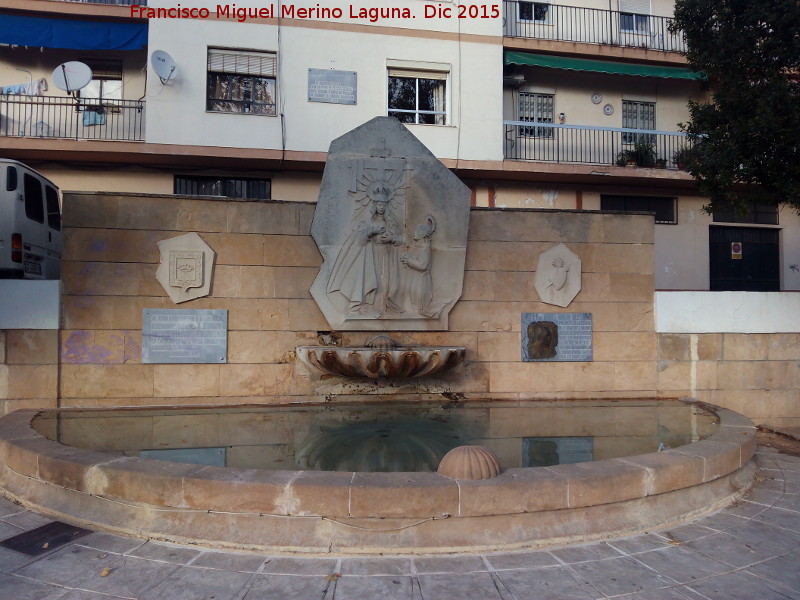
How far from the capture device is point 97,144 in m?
11.7

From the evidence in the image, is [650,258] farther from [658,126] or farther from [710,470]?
[658,126]

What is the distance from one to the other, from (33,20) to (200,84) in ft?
12.6

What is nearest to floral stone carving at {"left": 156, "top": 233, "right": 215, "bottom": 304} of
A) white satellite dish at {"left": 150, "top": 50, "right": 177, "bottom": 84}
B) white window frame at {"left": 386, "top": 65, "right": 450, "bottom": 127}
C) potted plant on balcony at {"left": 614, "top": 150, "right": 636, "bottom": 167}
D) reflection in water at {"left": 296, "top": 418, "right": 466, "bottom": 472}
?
reflection in water at {"left": 296, "top": 418, "right": 466, "bottom": 472}

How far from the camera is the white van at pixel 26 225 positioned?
7.63m

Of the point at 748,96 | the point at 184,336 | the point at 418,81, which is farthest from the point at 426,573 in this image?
the point at 418,81

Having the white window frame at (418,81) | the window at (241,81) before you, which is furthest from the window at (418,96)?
the window at (241,81)

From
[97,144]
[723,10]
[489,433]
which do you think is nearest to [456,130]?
[723,10]

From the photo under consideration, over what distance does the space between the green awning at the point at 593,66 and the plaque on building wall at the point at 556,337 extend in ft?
A: 28.1

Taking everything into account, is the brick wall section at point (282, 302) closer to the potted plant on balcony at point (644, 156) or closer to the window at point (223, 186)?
the window at point (223, 186)

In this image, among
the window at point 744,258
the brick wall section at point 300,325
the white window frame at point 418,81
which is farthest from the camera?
→ the window at point 744,258

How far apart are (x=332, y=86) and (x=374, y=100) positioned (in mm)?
1005

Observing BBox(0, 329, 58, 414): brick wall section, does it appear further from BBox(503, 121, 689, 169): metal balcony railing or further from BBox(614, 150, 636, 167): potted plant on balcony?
BBox(614, 150, 636, 167): potted plant on balcony

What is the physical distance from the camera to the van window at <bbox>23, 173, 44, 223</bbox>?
8430 millimetres

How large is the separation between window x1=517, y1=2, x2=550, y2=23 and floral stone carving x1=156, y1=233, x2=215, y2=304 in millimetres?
11649
